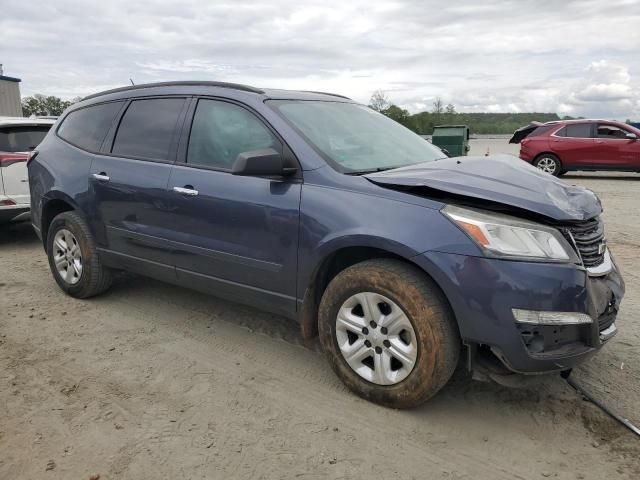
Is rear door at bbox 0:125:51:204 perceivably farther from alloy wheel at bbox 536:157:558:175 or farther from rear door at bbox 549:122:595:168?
rear door at bbox 549:122:595:168

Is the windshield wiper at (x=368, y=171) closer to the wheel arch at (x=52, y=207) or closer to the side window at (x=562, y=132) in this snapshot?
the wheel arch at (x=52, y=207)

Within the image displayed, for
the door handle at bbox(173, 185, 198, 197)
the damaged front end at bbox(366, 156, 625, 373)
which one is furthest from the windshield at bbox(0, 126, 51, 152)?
the damaged front end at bbox(366, 156, 625, 373)

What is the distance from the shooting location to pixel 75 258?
15.3ft

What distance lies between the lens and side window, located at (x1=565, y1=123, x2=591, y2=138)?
14.0 metres

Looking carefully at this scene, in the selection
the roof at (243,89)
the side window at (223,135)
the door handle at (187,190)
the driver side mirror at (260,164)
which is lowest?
the door handle at (187,190)

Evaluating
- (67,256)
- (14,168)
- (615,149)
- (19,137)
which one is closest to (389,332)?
(67,256)

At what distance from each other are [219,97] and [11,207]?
4.11m

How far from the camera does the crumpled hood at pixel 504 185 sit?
2727 mm

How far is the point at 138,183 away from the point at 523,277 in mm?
2760

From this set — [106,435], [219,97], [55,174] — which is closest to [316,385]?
[106,435]

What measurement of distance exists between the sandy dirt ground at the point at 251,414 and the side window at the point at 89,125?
4.91 feet

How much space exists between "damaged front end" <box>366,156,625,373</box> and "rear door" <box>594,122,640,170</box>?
12.5 meters

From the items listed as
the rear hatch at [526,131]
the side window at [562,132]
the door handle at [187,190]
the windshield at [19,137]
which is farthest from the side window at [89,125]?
the rear hatch at [526,131]

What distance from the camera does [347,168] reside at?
3.22 metres
